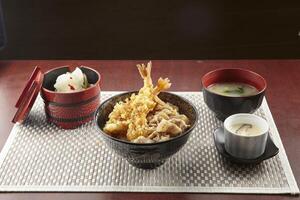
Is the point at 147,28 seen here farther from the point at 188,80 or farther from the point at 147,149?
the point at 147,149

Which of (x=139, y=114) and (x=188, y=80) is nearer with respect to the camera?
(x=139, y=114)

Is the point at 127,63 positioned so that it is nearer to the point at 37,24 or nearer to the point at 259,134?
the point at 259,134

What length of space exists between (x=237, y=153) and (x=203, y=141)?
0.42 ft

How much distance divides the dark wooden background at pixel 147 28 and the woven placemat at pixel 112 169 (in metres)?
1.38

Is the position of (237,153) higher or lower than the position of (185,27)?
higher

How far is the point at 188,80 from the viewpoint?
140 cm

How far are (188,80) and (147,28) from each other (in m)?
1.11

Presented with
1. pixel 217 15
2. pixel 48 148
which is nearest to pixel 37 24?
pixel 217 15

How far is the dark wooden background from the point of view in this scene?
2.39 metres

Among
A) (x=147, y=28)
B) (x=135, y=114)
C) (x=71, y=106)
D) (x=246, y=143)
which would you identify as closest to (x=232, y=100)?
(x=246, y=143)

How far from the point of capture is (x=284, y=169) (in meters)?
0.98

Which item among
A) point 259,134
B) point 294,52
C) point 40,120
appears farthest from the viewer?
point 294,52

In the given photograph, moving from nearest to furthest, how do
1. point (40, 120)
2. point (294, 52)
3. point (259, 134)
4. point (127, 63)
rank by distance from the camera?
point (259, 134), point (40, 120), point (127, 63), point (294, 52)

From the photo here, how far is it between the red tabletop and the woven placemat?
0.14 ft
